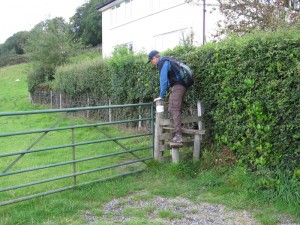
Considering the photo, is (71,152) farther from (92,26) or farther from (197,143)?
(92,26)

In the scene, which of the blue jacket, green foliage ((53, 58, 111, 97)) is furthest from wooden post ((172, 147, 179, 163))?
green foliage ((53, 58, 111, 97))

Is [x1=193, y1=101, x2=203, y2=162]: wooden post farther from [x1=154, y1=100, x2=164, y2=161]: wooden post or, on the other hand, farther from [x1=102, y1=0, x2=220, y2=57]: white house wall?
[x1=102, y1=0, x2=220, y2=57]: white house wall

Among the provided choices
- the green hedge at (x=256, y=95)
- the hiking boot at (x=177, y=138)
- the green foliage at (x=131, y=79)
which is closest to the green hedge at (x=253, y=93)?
the green hedge at (x=256, y=95)

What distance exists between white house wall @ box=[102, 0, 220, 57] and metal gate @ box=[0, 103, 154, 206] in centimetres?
509

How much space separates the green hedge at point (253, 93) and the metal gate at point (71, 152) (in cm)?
134

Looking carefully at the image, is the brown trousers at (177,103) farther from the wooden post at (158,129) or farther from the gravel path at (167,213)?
the gravel path at (167,213)

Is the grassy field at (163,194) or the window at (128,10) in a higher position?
the window at (128,10)

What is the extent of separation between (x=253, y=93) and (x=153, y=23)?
1616 centimetres

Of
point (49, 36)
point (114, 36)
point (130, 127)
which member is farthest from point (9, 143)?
point (114, 36)

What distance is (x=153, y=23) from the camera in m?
20.8

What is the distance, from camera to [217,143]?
6.46 metres

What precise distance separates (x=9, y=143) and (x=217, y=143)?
23.6 ft

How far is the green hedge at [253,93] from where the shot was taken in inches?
199

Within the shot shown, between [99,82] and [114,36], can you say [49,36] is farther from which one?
[99,82]
